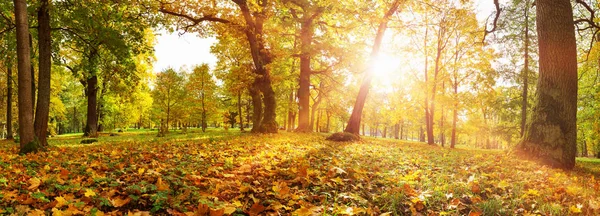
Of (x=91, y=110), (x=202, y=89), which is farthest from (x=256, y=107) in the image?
(x=202, y=89)

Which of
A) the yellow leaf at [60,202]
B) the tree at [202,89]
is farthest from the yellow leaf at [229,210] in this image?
the tree at [202,89]

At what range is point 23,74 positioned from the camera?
7.47 meters

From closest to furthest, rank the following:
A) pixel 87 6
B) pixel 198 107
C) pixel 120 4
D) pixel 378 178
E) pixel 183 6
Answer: pixel 378 178 < pixel 87 6 < pixel 120 4 < pixel 183 6 < pixel 198 107

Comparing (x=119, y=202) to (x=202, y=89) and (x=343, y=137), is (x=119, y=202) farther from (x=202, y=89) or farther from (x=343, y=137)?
(x=202, y=89)

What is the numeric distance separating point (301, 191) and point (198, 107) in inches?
1302

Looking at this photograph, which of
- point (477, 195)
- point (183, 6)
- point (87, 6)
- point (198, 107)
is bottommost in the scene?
point (477, 195)

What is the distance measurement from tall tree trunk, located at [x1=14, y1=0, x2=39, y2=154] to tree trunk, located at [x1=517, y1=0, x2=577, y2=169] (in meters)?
12.4

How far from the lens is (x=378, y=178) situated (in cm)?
450

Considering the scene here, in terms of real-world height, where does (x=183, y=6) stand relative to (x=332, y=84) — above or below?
above

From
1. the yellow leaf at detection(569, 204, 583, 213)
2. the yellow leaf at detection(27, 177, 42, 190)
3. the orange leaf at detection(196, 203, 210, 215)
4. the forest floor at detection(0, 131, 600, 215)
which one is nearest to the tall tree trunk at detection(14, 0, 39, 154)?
the forest floor at detection(0, 131, 600, 215)

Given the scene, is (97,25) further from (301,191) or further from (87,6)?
(301,191)

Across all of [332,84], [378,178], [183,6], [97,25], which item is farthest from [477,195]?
[332,84]

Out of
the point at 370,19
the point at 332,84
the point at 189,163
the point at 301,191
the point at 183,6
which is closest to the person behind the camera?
the point at 301,191

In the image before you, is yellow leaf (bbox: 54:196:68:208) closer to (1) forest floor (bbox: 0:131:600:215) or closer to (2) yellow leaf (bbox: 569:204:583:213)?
(1) forest floor (bbox: 0:131:600:215)
